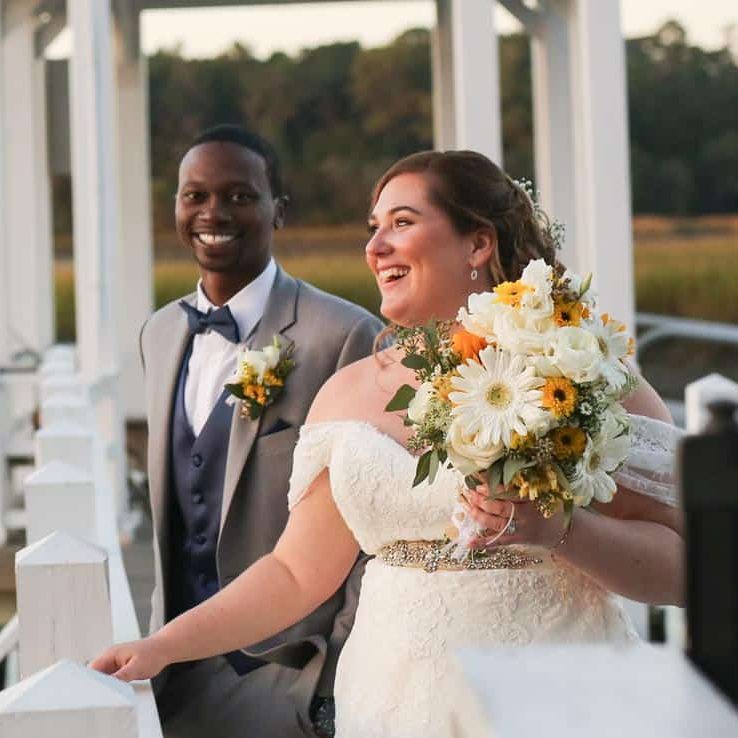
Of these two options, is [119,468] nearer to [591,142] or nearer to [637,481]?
[591,142]

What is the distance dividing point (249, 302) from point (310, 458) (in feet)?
2.82

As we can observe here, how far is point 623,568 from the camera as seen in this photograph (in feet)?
11.0

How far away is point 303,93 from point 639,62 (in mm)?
4866

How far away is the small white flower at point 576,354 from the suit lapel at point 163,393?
1.37 m

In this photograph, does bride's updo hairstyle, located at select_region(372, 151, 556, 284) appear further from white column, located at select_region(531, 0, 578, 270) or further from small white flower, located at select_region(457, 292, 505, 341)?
white column, located at select_region(531, 0, 578, 270)

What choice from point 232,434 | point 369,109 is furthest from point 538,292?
point 369,109

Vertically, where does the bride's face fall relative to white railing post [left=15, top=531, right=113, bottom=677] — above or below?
above

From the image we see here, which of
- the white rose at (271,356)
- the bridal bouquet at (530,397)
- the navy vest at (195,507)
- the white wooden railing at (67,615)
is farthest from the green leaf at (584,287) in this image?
the navy vest at (195,507)

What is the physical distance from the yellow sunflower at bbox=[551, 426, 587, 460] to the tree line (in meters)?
21.9

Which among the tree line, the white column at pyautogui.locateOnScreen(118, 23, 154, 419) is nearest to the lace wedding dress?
the white column at pyautogui.locateOnScreen(118, 23, 154, 419)

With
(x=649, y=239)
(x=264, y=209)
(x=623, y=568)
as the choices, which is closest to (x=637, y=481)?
(x=623, y=568)

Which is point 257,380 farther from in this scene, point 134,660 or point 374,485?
point 134,660

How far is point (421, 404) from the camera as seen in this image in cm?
320

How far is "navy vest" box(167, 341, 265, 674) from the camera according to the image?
4.20 m
